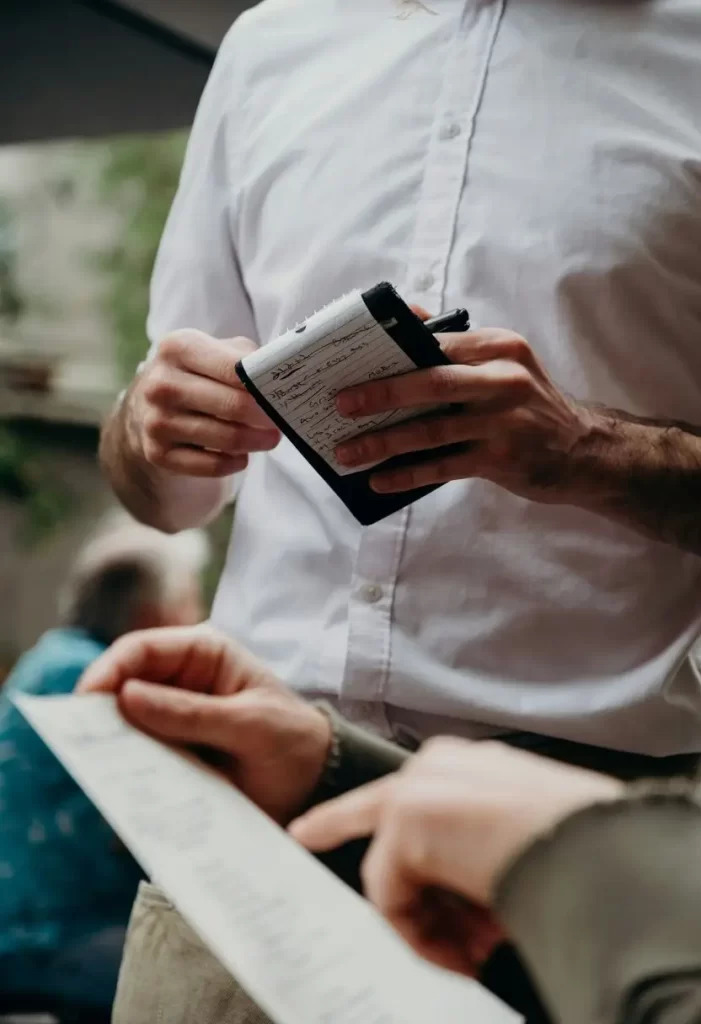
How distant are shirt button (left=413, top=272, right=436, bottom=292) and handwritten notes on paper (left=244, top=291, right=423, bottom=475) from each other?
4.8 inches

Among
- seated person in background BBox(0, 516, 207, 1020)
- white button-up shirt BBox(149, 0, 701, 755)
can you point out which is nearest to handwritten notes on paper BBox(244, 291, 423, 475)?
white button-up shirt BBox(149, 0, 701, 755)

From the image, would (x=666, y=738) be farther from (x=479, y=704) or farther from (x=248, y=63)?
(x=248, y=63)

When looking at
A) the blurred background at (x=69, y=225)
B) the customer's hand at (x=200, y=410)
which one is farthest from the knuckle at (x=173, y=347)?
the blurred background at (x=69, y=225)

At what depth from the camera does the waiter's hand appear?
0.36 m

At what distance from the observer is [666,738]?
44 centimetres

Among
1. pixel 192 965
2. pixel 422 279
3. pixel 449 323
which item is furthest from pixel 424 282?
pixel 192 965

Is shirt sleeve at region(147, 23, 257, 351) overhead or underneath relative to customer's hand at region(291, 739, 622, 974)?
overhead

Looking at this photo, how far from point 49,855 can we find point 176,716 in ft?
0.63

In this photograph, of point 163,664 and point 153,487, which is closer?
point 163,664

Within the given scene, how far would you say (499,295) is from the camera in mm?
469

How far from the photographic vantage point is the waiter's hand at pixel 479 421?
14.4 inches

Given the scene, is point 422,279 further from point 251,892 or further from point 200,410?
point 251,892

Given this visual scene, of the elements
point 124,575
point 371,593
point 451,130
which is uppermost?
point 451,130

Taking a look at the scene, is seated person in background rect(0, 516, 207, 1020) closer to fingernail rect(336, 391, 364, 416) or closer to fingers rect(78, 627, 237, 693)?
fingers rect(78, 627, 237, 693)
